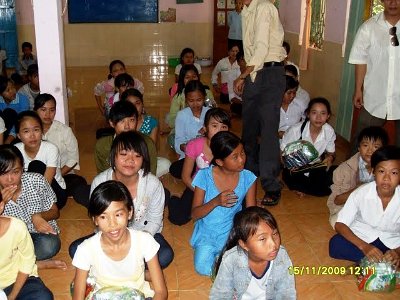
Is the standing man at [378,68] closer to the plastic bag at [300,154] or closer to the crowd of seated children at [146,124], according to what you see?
the plastic bag at [300,154]

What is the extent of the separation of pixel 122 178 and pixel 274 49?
1.39 meters

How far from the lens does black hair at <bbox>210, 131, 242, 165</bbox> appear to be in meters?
2.19

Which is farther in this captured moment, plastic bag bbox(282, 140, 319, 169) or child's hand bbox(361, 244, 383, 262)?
plastic bag bbox(282, 140, 319, 169)

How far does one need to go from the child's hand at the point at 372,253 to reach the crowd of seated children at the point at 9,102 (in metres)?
2.86

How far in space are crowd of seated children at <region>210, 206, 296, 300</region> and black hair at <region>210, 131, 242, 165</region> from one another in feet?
1.82

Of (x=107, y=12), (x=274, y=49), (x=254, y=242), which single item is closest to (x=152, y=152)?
(x=274, y=49)

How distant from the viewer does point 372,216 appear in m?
2.30

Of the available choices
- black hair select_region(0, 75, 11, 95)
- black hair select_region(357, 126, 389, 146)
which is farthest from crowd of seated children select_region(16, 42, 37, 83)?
black hair select_region(357, 126, 389, 146)

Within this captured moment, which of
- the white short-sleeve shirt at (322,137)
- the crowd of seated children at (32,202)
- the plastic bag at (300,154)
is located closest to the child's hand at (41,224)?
the crowd of seated children at (32,202)

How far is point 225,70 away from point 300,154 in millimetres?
Result: 2947

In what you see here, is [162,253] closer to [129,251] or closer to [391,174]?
[129,251]

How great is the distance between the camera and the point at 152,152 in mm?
2783

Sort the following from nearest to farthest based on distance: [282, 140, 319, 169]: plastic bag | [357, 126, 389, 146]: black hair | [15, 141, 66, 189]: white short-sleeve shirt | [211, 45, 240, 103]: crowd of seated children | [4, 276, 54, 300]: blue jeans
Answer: [4, 276, 54, 300]: blue jeans < [357, 126, 389, 146]: black hair < [15, 141, 66, 189]: white short-sleeve shirt < [282, 140, 319, 169]: plastic bag < [211, 45, 240, 103]: crowd of seated children

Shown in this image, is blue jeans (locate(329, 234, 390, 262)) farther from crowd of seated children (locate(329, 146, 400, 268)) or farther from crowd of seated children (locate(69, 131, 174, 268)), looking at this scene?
crowd of seated children (locate(69, 131, 174, 268))
